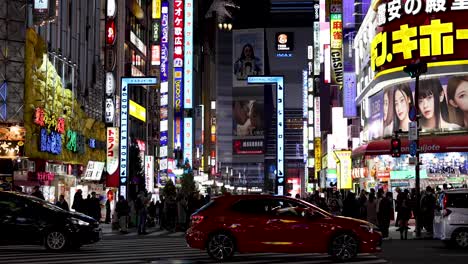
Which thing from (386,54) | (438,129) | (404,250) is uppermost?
(386,54)

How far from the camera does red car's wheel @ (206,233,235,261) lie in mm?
18312

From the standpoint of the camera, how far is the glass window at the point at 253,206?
18.5 m

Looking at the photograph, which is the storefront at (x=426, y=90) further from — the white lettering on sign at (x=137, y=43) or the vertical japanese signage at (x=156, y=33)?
the white lettering on sign at (x=137, y=43)

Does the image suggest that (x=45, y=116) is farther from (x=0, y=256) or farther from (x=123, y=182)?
(x=0, y=256)

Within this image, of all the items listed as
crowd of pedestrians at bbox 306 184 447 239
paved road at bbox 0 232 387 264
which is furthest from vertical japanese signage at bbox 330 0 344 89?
paved road at bbox 0 232 387 264

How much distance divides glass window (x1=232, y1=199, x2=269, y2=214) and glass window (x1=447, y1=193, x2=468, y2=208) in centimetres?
→ 599

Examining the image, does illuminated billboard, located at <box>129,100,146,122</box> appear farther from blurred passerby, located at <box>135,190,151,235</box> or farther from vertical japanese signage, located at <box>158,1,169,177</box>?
blurred passerby, located at <box>135,190,151,235</box>

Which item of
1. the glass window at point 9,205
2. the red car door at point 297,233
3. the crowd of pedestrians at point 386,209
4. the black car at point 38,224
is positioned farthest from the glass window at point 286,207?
the crowd of pedestrians at point 386,209

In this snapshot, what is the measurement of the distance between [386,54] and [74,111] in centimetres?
1976

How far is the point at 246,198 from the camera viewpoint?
61.3 feet

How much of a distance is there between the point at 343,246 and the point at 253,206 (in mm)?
2290

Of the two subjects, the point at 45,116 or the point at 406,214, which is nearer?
the point at 406,214

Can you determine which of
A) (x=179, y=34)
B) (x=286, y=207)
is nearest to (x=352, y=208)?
(x=286, y=207)

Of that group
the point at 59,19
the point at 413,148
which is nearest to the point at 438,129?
the point at 413,148
